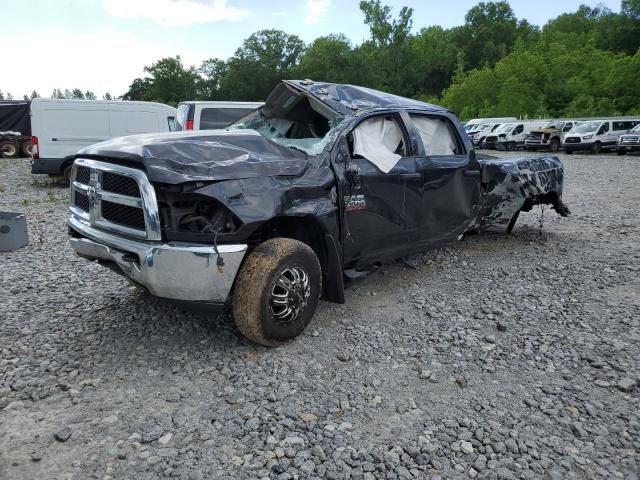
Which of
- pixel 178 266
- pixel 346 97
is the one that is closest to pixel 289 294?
pixel 178 266

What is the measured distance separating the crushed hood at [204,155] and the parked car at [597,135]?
2387 centimetres

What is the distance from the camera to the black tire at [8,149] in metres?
21.3

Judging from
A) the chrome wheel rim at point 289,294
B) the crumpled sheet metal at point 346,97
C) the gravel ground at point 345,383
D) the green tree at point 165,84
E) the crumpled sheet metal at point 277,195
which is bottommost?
the gravel ground at point 345,383

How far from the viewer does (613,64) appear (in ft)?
126

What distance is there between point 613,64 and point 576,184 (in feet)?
106

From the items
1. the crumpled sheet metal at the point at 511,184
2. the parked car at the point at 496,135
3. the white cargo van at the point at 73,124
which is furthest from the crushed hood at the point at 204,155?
the parked car at the point at 496,135

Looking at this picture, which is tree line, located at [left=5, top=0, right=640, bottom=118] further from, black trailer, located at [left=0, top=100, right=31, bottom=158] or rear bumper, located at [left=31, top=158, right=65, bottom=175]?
rear bumper, located at [left=31, top=158, right=65, bottom=175]

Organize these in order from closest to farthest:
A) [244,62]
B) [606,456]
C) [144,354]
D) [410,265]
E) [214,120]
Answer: [606,456], [144,354], [410,265], [214,120], [244,62]

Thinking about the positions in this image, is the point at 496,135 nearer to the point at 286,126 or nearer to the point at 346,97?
the point at 286,126

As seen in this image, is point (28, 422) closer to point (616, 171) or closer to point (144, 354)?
point (144, 354)

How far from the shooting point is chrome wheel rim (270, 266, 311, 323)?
136 inches

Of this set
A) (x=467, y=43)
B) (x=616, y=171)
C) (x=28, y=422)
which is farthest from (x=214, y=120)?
(x=467, y=43)

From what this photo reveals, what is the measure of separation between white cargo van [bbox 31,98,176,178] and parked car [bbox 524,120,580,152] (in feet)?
68.4

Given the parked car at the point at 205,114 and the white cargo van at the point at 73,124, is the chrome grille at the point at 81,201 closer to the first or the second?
the parked car at the point at 205,114
